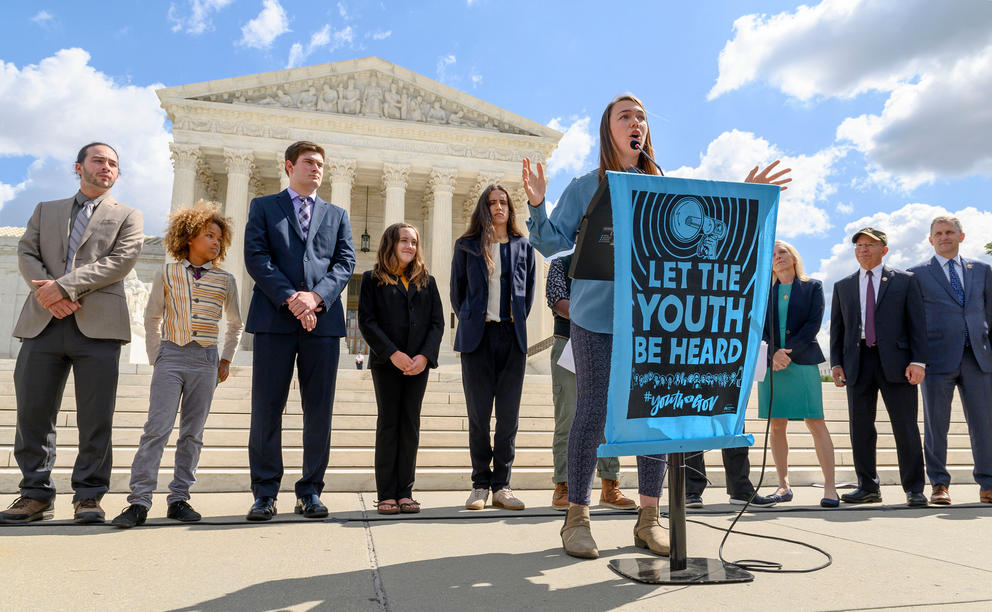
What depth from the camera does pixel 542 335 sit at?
3120cm

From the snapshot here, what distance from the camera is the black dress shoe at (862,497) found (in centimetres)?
535

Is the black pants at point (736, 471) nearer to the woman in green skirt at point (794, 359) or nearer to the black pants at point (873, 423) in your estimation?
the woman in green skirt at point (794, 359)

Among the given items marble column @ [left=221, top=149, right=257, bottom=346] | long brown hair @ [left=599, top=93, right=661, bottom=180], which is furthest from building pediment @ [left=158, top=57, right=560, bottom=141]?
long brown hair @ [left=599, top=93, right=661, bottom=180]

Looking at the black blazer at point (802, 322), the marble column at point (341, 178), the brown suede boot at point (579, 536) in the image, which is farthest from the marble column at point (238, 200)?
the brown suede boot at point (579, 536)

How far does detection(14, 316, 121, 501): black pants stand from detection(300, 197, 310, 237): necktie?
5.21 feet

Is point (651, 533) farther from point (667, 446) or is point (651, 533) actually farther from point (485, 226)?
point (485, 226)

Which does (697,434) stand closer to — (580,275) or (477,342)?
(580,275)

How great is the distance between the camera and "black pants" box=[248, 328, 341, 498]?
4.30 metres

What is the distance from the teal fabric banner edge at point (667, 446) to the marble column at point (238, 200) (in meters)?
28.3

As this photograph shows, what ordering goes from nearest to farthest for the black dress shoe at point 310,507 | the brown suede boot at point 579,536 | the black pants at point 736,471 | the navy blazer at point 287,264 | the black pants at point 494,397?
the brown suede boot at point 579,536
the black dress shoe at point 310,507
the navy blazer at point 287,264
the black pants at point 494,397
the black pants at point 736,471

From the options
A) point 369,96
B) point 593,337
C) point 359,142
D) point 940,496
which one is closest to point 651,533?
point 593,337

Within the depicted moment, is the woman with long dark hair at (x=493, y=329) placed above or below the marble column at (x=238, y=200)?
below

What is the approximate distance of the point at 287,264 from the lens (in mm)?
4547

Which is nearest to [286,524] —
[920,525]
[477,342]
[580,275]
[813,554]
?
[477,342]
